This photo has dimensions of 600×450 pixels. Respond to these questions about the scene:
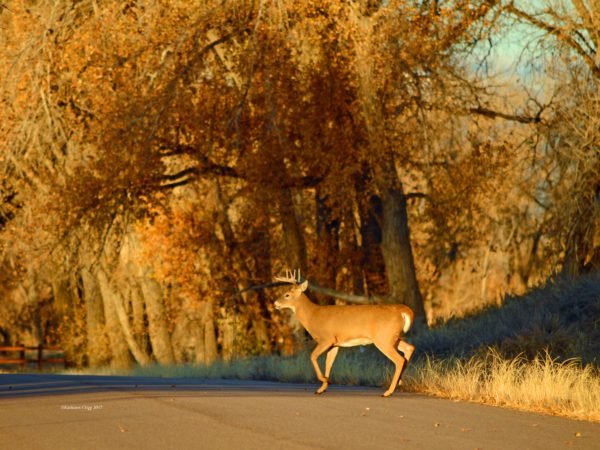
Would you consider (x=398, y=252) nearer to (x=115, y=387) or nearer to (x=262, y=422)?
(x=115, y=387)

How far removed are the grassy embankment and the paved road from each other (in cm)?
66

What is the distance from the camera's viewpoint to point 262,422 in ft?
35.3

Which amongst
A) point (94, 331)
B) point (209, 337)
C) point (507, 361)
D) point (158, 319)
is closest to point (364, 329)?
point (507, 361)

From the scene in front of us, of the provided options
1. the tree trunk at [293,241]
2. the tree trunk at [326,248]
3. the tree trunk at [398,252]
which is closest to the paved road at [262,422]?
the tree trunk at [398,252]

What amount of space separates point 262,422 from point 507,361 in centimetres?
556

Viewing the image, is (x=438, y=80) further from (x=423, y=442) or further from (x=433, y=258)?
(x=433, y=258)

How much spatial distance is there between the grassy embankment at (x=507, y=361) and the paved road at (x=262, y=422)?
0.66 metres

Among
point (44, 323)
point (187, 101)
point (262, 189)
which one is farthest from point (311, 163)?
point (44, 323)

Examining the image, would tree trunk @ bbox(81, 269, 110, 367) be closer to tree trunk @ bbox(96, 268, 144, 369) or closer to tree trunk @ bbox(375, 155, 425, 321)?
tree trunk @ bbox(96, 268, 144, 369)

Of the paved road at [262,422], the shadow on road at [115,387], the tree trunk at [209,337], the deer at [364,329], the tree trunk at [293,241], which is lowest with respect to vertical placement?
the paved road at [262,422]

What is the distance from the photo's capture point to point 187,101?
2677 centimetres

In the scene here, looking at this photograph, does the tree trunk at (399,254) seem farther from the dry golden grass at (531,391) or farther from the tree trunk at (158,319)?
Result: the tree trunk at (158,319)

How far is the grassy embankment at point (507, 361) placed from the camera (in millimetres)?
13445

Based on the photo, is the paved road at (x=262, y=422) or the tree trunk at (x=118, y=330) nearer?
the paved road at (x=262, y=422)
